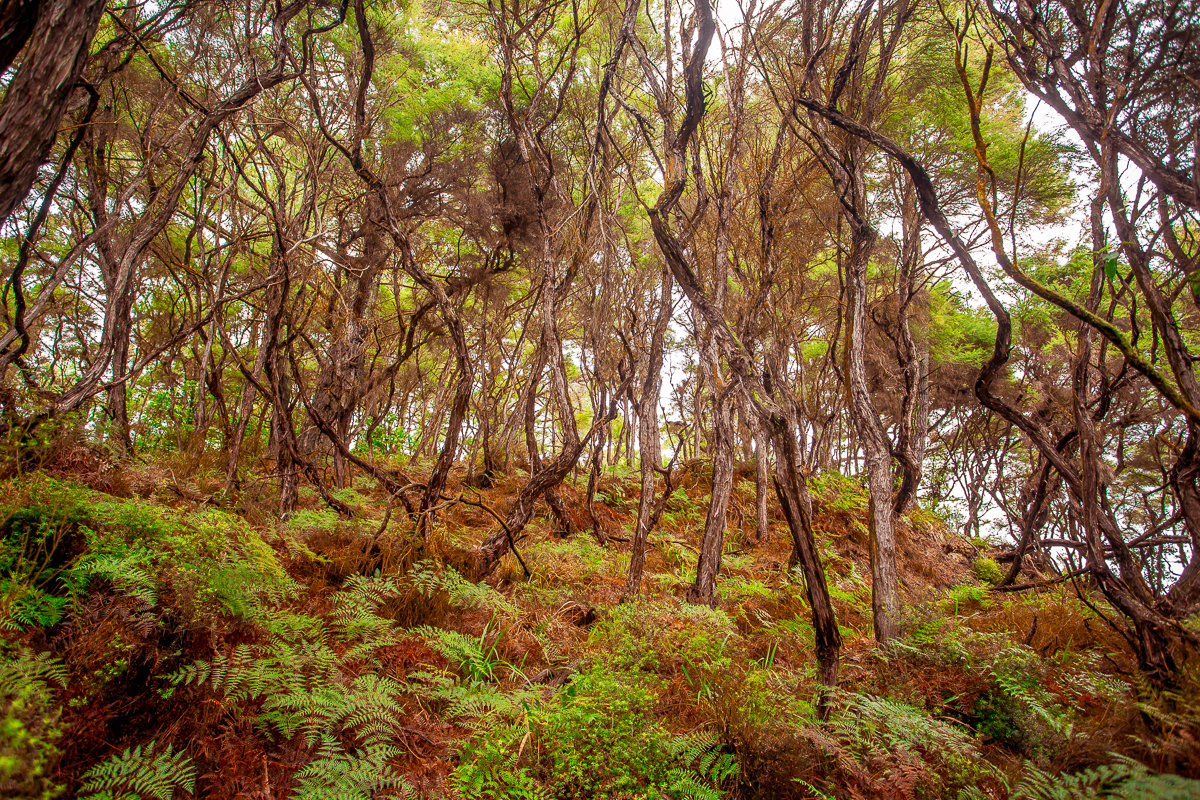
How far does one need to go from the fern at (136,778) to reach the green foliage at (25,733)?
194 millimetres

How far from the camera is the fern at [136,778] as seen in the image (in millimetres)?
1717

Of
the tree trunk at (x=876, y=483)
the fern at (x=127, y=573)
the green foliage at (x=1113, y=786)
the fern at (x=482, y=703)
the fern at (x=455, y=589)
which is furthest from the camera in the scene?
the fern at (x=455, y=589)

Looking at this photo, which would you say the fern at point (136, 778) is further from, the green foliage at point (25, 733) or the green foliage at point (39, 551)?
the green foliage at point (39, 551)

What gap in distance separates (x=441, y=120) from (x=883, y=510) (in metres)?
7.85

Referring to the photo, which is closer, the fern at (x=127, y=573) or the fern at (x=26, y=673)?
the fern at (x=26, y=673)

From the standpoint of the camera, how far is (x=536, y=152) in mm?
5625

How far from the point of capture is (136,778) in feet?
5.85

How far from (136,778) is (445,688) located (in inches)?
55.4

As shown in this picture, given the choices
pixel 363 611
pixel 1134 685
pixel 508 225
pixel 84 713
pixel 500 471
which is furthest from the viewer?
pixel 500 471

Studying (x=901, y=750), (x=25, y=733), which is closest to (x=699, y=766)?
(x=901, y=750)

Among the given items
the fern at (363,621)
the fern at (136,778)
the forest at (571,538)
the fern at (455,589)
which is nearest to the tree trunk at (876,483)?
the forest at (571,538)

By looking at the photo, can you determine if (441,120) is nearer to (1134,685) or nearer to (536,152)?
(536,152)

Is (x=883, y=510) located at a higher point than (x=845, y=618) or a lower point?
higher

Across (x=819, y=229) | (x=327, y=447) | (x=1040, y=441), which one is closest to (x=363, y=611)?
(x=1040, y=441)
